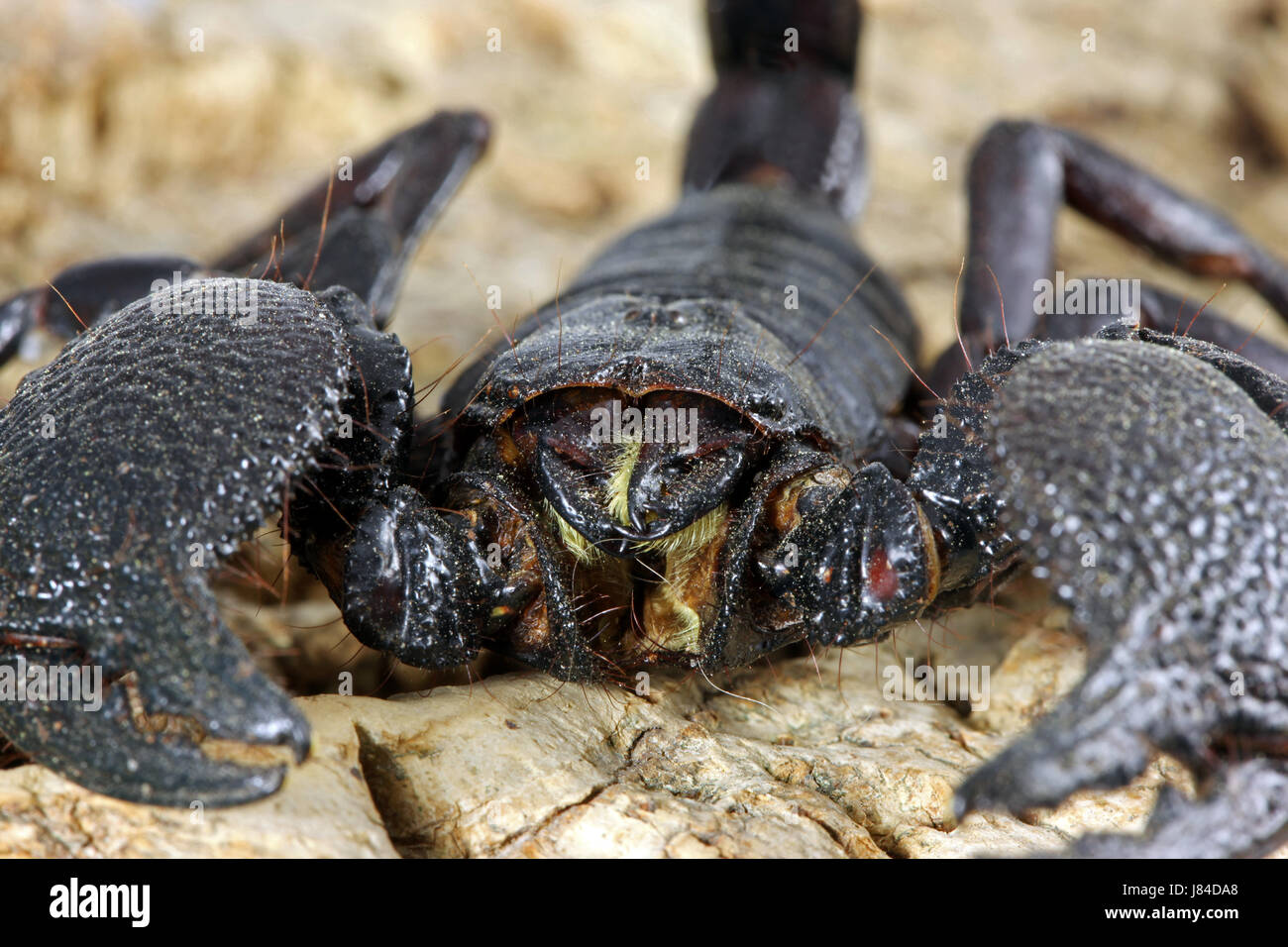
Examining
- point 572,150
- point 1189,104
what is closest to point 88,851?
point 572,150

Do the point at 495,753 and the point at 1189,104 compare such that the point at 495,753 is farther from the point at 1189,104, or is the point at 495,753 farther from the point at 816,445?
the point at 1189,104

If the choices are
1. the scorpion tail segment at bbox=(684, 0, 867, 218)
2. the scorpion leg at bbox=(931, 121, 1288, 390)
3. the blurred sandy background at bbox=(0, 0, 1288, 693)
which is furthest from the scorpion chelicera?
the blurred sandy background at bbox=(0, 0, 1288, 693)

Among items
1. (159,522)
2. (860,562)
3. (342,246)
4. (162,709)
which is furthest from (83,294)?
(860,562)

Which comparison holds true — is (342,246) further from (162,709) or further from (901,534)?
(901,534)

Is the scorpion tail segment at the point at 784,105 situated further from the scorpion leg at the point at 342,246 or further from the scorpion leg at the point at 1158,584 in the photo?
the scorpion leg at the point at 1158,584

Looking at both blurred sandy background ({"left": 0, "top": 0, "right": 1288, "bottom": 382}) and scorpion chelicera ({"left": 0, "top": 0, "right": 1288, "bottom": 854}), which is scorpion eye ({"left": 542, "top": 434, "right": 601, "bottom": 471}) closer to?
scorpion chelicera ({"left": 0, "top": 0, "right": 1288, "bottom": 854})

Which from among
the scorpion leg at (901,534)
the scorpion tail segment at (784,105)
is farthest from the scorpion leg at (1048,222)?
the scorpion leg at (901,534)
